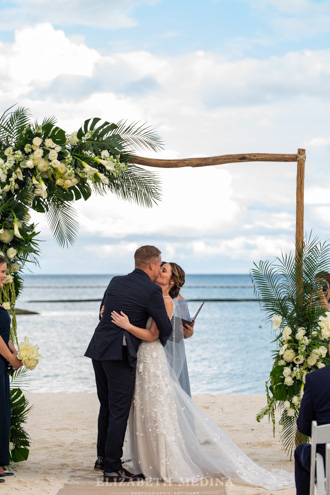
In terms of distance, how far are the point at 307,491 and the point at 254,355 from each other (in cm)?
1962

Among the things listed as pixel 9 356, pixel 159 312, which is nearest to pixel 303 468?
pixel 159 312

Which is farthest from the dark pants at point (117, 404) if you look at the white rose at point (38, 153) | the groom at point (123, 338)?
the white rose at point (38, 153)

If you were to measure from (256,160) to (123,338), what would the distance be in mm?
2324

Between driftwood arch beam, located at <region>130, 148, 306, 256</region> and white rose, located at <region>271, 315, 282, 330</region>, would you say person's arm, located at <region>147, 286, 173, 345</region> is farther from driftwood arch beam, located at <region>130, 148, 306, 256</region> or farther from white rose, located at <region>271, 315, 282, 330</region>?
driftwood arch beam, located at <region>130, 148, 306, 256</region>

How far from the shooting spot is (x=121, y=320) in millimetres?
5277

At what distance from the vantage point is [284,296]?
618cm

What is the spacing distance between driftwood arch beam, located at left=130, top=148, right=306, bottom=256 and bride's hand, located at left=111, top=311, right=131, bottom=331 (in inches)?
Result: 72.9

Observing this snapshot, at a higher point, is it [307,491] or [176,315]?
[176,315]

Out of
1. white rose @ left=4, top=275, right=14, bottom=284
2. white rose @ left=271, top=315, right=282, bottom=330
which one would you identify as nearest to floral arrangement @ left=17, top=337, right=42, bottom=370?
white rose @ left=4, top=275, right=14, bottom=284

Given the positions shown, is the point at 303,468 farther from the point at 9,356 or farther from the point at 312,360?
the point at 9,356

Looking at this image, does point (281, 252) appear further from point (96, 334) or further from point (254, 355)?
point (254, 355)

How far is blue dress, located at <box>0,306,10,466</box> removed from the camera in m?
5.37

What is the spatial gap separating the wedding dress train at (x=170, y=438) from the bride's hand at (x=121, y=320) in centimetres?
26

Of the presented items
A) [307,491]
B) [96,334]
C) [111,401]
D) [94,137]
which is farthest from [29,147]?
[307,491]
